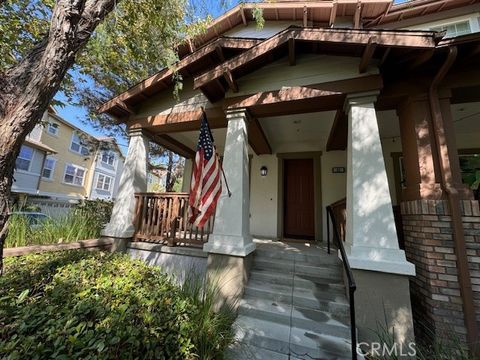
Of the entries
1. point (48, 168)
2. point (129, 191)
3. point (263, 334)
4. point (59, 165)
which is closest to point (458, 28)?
point (263, 334)

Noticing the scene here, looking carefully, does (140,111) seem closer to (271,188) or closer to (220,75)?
(220,75)

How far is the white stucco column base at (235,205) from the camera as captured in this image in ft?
12.2

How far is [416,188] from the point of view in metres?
3.38

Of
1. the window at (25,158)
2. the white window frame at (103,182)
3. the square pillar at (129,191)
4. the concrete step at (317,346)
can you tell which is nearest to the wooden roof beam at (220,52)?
the square pillar at (129,191)

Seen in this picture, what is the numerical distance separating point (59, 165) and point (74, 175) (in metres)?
1.49

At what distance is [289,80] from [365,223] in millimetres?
2877

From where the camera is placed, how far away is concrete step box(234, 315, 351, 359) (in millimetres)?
2627

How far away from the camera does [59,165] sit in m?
15.7

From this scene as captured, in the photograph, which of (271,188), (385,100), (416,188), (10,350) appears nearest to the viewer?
(10,350)

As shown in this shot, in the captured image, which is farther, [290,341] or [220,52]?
[220,52]

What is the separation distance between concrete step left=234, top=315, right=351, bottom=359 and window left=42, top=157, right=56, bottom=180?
18.0 m

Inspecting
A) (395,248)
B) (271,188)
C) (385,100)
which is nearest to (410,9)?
(385,100)

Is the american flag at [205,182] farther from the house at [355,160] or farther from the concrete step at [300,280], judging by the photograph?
the concrete step at [300,280]
